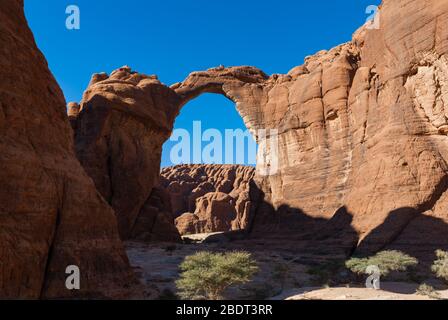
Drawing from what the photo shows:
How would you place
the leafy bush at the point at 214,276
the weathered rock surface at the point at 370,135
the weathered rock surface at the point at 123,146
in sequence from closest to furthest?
the leafy bush at the point at 214,276
the weathered rock surface at the point at 370,135
the weathered rock surface at the point at 123,146

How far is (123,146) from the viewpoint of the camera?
1326 inches

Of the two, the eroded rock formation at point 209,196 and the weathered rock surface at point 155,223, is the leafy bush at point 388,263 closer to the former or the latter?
the weathered rock surface at point 155,223

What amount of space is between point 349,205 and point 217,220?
135 feet

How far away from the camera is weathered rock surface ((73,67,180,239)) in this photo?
32.1 meters

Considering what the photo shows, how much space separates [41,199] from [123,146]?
75.8 feet

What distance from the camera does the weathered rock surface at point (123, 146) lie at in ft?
105

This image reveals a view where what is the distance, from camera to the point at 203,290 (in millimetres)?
13609

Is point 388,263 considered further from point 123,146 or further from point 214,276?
point 123,146

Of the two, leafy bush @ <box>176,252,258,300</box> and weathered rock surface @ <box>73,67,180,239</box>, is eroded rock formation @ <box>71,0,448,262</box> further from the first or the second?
leafy bush @ <box>176,252,258,300</box>

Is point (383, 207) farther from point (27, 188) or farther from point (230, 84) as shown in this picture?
point (230, 84)

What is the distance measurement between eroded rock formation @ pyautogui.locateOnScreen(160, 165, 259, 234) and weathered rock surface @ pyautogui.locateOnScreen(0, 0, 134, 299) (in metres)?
36.0

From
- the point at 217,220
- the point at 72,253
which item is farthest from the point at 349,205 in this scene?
the point at 217,220

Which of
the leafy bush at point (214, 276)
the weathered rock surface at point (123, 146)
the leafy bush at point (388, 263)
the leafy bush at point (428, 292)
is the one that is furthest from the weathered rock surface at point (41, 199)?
the weathered rock surface at point (123, 146)

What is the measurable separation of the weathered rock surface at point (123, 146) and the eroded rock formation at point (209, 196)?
14317mm
